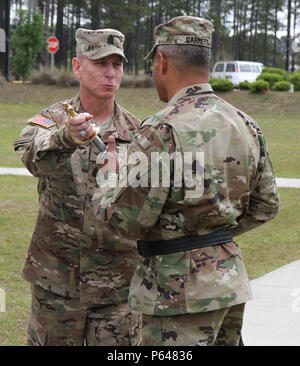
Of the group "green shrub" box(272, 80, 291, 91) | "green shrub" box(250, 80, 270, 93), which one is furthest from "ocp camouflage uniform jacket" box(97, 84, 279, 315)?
"green shrub" box(272, 80, 291, 91)

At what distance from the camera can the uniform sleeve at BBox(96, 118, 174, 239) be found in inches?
102

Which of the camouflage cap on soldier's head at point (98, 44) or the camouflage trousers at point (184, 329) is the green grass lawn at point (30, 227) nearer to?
the camouflage cap on soldier's head at point (98, 44)

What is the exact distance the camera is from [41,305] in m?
3.62

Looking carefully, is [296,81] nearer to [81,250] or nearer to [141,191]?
[81,250]

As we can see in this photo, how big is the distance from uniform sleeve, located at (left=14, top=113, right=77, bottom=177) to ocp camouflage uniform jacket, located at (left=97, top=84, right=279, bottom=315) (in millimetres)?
451

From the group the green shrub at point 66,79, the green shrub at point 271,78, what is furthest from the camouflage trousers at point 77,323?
the green shrub at point 66,79

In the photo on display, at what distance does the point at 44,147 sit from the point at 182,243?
0.89 metres

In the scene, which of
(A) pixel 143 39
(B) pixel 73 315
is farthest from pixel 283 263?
(A) pixel 143 39

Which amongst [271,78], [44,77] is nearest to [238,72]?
[271,78]

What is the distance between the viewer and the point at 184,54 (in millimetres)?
2697

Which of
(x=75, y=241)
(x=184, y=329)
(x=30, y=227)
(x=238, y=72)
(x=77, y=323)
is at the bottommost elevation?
(x=30, y=227)
